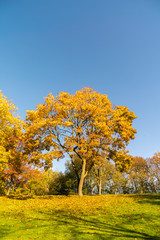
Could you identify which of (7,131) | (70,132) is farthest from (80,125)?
(7,131)

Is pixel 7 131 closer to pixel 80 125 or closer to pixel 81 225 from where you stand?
pixel 80 125

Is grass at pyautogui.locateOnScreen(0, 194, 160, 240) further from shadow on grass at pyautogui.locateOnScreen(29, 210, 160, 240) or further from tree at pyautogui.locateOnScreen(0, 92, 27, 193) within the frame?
tree at pyautogui.locateOnScreen(0, 92, 27, 193)

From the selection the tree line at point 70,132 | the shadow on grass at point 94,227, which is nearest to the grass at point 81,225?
the shadow on grass at point 94,227

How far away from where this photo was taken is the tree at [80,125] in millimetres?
18828

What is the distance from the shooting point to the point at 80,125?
841 inches

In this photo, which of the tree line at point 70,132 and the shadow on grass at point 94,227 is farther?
the tree line at point 70,132

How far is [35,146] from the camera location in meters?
20.1

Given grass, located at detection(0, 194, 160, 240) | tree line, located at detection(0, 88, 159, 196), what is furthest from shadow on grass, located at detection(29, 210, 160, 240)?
tree line, located at detection(0, 88, 159, 196)

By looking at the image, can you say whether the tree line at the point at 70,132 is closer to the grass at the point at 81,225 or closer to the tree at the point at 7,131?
the tree at the point at 7,131

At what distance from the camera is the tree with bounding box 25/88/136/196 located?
18828 millimetres

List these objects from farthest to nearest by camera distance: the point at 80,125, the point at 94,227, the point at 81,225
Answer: the point at 80,125, the point at 81,225, the point at 94,227

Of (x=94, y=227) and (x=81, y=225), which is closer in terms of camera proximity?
(x=94, y=227)

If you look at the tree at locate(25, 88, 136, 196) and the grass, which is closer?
the grass

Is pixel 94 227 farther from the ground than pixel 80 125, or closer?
closer
